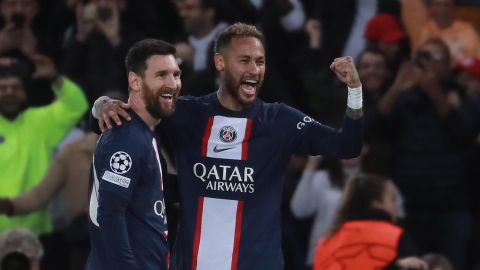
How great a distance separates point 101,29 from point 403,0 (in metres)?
2.40

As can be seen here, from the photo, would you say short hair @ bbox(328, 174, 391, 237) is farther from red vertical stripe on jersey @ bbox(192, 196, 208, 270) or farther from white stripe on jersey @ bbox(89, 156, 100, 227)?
white stripe on jersey @ bbox(89, 156, 100, 227)

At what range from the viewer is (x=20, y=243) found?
8.50 meters

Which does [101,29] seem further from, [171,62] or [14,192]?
[171,62]

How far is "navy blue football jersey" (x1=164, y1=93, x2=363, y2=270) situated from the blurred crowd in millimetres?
1899

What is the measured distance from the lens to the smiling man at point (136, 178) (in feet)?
20.1

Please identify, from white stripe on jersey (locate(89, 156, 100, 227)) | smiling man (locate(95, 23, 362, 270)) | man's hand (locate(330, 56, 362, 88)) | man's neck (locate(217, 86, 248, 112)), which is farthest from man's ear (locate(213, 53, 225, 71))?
white stripe on jersey (locate(89, 156, 100, 227))

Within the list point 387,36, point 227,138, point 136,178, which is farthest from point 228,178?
point 387,36

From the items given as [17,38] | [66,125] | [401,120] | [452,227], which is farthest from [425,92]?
[17,38]

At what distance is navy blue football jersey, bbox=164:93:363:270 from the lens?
265 inches

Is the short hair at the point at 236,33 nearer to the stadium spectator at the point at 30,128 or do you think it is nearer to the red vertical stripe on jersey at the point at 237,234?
the red vertical stripe on jersey at the point at 237,234

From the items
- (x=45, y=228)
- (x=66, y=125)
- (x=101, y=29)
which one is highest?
(x=101, y=29)

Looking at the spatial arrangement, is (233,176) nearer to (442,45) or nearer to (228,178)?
(228,178)

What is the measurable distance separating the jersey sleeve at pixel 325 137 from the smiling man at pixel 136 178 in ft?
2.20

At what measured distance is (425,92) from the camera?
9.68m
